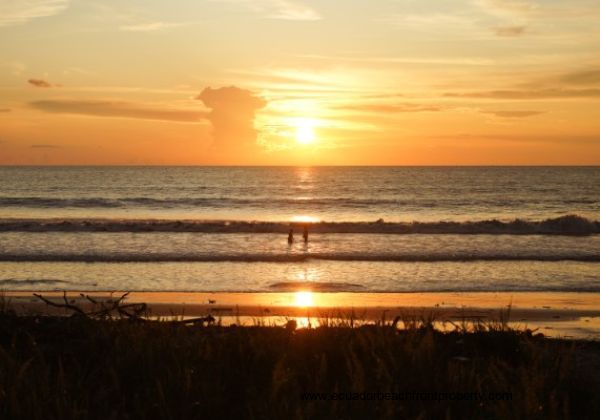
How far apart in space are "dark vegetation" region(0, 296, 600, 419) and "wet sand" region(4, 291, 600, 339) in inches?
269

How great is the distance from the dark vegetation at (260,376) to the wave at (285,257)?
1868 cm

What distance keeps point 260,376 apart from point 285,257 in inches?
809

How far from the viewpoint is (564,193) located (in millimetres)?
80188

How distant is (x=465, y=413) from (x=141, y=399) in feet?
5.53

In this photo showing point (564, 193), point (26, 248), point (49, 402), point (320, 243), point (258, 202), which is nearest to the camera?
point (49, 402)

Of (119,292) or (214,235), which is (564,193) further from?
(119,292)

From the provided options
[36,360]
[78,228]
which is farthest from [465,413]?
[78,228]

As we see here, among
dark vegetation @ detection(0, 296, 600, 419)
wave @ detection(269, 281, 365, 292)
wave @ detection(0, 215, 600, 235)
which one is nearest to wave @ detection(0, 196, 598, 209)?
wave @ detection(0, 215, 600, 235)

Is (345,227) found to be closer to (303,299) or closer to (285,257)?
(285,257)

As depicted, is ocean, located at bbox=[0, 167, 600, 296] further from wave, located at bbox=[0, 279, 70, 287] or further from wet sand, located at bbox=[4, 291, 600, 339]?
wet sand, located at bbox=[4, 291, 600, 339]

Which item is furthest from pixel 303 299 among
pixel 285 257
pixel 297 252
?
pixel 297 252

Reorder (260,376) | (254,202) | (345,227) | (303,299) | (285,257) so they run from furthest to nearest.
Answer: (254,202)
(345,227)
(285,257)
(303,299)
(260,376)

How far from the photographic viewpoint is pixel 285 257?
24.5 metres

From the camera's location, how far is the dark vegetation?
327 cm
